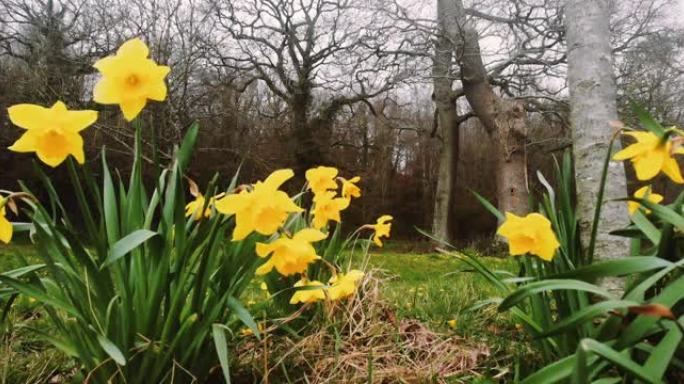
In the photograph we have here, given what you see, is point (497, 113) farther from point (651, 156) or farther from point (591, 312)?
point (591, 312)

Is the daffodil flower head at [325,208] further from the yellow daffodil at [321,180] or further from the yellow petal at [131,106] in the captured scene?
the yellow petal at [131,106]

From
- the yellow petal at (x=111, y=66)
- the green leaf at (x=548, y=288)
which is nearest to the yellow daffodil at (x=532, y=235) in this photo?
the green leaf at (x=548, y=288)

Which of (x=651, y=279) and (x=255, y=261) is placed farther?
(x=255, y=261)

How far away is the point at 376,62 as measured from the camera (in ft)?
35.8

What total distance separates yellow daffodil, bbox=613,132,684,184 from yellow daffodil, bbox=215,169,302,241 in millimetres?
658

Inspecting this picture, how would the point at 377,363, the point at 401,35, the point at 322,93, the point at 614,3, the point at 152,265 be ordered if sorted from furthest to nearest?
the point at 322,93, the point at 401,35, the point at 614,3, the point at 377,363, the point at 152,265

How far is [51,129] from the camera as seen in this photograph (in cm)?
92

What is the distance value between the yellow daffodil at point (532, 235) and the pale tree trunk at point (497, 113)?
874 cm

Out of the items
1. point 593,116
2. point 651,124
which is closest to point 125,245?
point 651,124

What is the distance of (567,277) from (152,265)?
890 mm

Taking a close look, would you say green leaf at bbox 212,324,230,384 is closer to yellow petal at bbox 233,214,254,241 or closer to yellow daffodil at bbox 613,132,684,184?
yellow petal at bbox 233,214,254,241

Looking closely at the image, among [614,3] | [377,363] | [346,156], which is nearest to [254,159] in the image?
[346,156]

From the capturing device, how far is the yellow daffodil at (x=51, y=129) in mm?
919

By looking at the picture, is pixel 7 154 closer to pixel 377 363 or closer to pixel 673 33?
pixel 377 363
